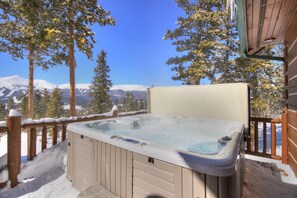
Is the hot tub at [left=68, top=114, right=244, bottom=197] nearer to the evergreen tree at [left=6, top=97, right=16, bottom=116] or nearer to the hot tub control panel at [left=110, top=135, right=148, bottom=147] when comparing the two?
the hot tub control panel at [left=110, top=135, right=148, bottom=147]

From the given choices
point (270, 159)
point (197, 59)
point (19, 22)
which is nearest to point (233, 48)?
point (197, 59)

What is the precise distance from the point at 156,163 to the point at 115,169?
0.62m

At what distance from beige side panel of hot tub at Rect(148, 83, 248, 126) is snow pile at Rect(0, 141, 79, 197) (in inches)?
98.3

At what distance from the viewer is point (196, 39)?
8.42 meters

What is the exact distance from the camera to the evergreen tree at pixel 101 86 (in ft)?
47.7

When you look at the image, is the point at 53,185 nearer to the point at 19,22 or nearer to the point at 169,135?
the point at 169,135

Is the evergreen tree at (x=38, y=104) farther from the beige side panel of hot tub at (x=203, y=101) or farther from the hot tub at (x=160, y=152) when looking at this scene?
the hot tub at (x=160, y=152)

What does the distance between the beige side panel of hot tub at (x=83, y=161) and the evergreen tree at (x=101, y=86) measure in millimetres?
12053

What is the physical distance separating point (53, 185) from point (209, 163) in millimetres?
2589

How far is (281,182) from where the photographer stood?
2.62 metres

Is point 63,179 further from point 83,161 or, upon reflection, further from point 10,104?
point 10,104

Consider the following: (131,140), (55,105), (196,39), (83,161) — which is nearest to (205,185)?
(131,140)

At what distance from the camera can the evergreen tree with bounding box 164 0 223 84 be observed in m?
7.37

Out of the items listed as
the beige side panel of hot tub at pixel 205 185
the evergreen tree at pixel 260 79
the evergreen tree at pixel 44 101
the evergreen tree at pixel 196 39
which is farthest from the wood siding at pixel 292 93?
the evergreen tree at pixel 44 101
